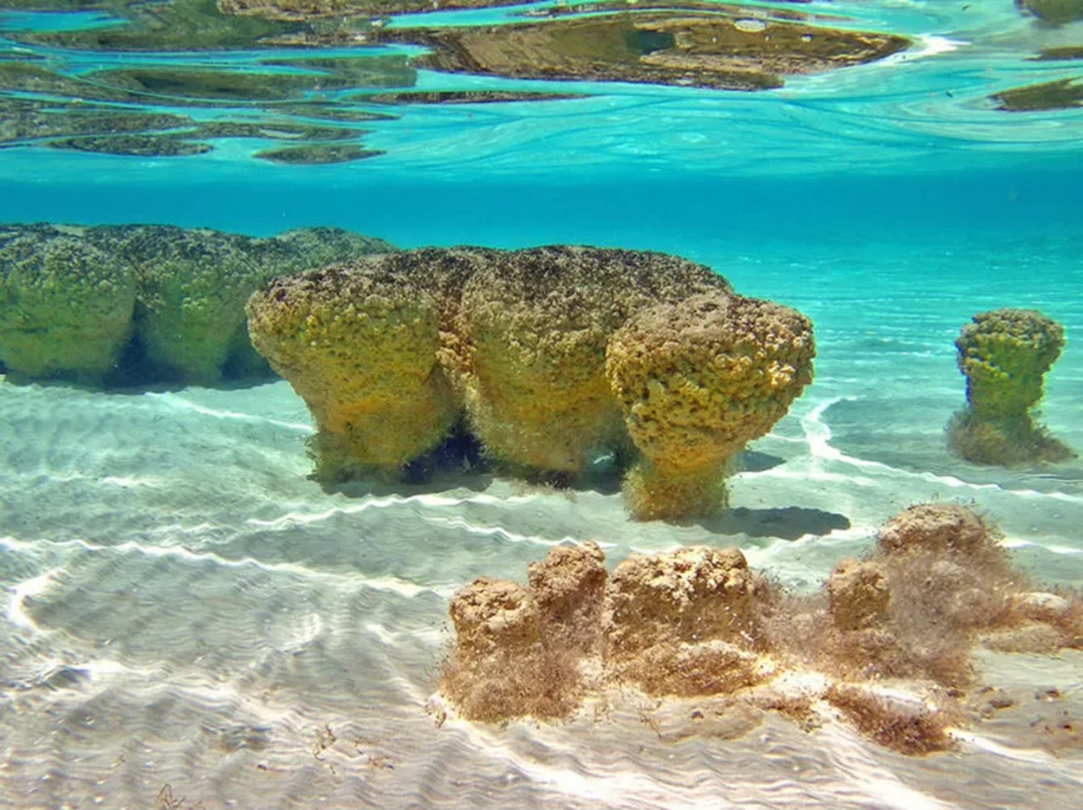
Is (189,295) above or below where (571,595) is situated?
above

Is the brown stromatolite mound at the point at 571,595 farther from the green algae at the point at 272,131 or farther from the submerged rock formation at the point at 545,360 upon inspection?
the green algae at the point at 272,131

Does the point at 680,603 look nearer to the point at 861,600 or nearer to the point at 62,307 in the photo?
the point at 861,600

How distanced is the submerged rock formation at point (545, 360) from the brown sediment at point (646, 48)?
333 inches

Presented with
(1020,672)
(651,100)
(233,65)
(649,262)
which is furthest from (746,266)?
(1020,672)

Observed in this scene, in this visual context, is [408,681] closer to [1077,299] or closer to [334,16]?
[334,16]

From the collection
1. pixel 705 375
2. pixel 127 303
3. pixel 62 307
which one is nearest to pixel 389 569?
pixel 705 375

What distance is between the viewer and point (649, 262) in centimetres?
712

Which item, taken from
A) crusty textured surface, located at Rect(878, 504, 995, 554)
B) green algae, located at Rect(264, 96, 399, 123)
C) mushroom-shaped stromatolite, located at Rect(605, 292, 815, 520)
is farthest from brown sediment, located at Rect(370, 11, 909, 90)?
crusty textured surface, located at Rect(878, 504, 995, 554)

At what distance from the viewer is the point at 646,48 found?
597 inches

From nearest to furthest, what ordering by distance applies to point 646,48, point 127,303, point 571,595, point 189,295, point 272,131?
1. point 571,595
2. point 127,303
3. point 189,295
4. point 646,48
5. point 272,131

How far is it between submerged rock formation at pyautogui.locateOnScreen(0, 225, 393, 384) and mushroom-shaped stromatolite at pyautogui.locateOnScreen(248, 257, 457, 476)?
4409mm

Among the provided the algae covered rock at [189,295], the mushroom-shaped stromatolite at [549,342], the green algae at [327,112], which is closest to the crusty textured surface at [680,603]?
the mushroom-shaped stromatolite at [549,342]

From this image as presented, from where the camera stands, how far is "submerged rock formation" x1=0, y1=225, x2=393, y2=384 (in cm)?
1045

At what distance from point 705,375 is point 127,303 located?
9.44 metres
